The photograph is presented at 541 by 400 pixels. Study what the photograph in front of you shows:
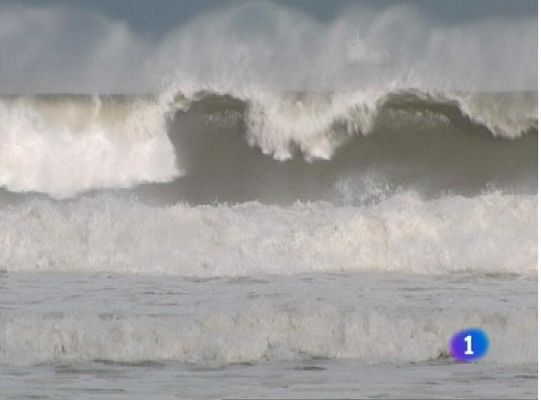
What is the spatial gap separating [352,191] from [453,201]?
2041 millimetres

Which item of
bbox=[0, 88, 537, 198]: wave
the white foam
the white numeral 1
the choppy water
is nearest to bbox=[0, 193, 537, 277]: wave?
the choppy water

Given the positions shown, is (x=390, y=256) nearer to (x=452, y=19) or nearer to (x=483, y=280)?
(x=483, y=280)

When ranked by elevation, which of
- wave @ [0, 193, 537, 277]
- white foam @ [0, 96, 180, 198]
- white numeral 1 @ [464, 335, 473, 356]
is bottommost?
white numeral 1 @ [464, 335, 473, 356]

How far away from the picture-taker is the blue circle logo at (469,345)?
6.94 m

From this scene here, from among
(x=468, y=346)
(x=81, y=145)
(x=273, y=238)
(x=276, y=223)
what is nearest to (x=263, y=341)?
(x=468, y=346)

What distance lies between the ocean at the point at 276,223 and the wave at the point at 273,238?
0.02m

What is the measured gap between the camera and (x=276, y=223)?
10695 mm

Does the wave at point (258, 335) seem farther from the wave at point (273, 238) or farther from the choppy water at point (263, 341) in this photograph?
the wave at point (273, 238)

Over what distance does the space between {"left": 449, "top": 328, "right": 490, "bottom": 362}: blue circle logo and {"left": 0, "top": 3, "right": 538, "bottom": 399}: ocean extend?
0.05 m

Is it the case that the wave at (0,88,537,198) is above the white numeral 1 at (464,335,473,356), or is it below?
above

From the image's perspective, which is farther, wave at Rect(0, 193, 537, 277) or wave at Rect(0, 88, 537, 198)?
wave at Rect(0, 88, 537, 198)

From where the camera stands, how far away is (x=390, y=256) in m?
10.1

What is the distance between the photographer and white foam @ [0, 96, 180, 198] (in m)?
13.3

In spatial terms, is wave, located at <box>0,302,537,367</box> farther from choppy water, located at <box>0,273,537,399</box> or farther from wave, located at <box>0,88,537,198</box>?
wave, located at <box>0,88,537,198</box>
